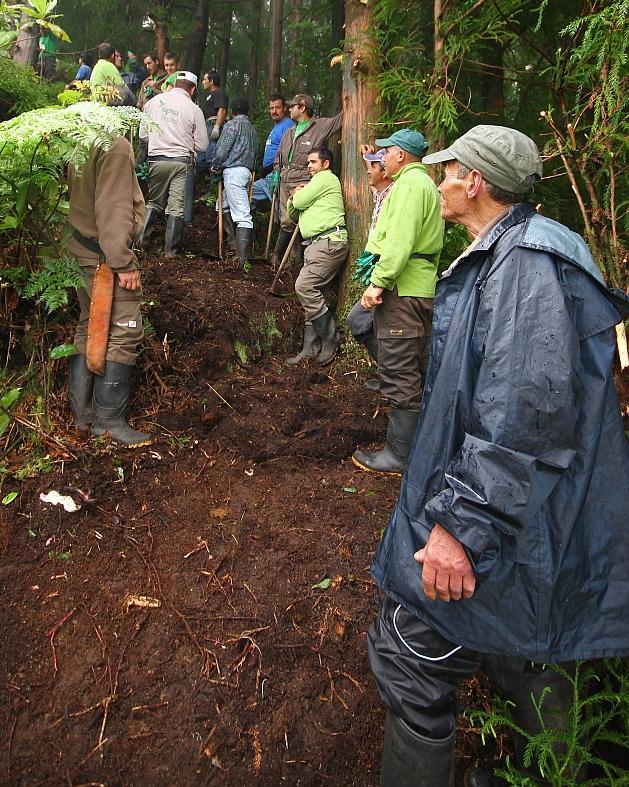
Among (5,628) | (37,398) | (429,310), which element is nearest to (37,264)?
(37,398)

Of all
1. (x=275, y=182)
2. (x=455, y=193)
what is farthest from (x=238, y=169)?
(x=455, y=193)

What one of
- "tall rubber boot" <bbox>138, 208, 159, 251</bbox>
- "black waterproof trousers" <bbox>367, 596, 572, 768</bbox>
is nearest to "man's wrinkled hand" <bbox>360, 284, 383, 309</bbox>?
"black waterproof trousers" <bbox>367, 596, 572, 768</bbox>

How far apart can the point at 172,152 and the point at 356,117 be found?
268 centimetres

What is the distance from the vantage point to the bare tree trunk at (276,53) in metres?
10.4

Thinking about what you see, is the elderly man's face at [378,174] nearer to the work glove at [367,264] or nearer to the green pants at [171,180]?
the work glove at [367,264]

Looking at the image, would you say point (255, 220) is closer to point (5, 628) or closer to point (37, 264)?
point (37, 264)

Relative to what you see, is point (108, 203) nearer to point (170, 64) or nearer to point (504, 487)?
point (504, 487)

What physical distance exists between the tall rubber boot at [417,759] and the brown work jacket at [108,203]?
11.0ft

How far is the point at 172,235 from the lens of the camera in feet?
23.8

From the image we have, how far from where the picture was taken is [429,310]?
4055 mm

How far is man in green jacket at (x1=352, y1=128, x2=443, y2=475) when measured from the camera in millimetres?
3805

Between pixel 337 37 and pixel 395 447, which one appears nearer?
pixel 395 447

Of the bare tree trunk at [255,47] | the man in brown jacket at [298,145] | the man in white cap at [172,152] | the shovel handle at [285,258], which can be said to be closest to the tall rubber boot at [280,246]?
the man in brown jacket at [298,145]

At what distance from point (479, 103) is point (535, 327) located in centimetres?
516
